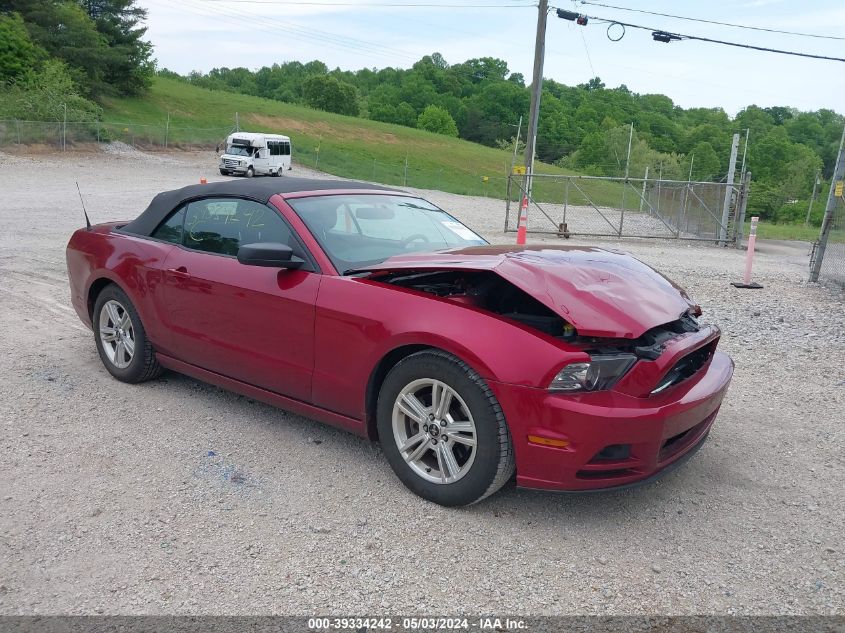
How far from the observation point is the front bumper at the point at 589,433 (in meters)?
3.17

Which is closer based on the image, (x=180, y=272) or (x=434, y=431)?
(x=434, y=431)

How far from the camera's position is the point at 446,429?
3.49m

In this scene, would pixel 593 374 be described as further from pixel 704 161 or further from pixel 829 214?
pixel 704 161

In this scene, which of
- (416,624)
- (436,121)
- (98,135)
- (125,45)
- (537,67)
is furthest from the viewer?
(436,121)

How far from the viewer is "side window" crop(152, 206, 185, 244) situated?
4977 millimetres

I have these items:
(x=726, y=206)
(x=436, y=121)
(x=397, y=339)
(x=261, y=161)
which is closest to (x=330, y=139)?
(x=261, y=161)

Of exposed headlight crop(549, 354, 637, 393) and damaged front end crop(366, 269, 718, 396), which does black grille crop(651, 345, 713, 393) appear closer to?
damaged front end crop(366, 269, 718, 396)

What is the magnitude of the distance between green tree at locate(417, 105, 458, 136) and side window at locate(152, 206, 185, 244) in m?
105

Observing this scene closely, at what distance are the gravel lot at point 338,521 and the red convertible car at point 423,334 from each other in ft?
0.94

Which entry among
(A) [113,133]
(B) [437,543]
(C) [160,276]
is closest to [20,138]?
(A) [113,133]

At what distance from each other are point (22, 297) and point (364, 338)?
19.7 ft

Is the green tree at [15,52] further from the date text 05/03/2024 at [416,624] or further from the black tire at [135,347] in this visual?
the date text 05/03/2024 at [416,624]

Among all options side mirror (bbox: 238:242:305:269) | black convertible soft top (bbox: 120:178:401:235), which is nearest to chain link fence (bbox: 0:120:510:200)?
black convertible soft top (bbox: 120:178:401:235)

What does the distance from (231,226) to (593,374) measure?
2614 millimetres
